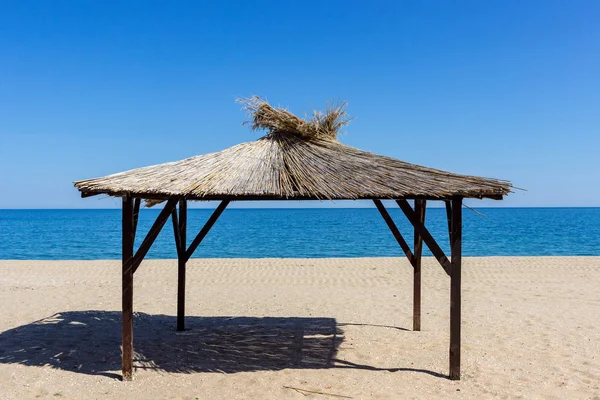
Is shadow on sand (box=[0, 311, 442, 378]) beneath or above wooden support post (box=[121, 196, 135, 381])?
beneath

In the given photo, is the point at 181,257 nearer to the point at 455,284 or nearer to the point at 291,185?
the point at 291,185

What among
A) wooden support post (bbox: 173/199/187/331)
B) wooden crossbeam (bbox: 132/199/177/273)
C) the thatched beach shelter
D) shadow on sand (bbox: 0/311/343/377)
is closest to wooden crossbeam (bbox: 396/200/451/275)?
the thatched beach shelter

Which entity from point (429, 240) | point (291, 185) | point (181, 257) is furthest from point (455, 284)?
point (181, 257)

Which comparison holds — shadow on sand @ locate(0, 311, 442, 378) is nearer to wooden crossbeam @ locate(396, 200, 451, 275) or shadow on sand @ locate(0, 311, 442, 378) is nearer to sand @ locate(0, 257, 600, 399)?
sand @ locate(0, 257, 600, 399)

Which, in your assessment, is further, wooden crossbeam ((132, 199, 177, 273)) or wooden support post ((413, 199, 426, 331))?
wooden support post ((413, 199, 426, 331))

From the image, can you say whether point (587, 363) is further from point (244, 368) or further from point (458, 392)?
point (244, 368)

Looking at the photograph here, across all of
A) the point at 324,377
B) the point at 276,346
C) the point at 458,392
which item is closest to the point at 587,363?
the point at 458,392

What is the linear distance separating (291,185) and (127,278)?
2023mm

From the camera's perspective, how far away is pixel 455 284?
5.63 m

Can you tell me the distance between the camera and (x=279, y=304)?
10477mm

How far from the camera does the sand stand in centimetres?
548

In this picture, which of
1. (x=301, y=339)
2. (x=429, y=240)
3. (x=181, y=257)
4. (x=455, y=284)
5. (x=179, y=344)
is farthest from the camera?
(x=181, y=257)

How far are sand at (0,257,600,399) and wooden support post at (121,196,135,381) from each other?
8.1 inches

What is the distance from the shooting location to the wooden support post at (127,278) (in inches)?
221
